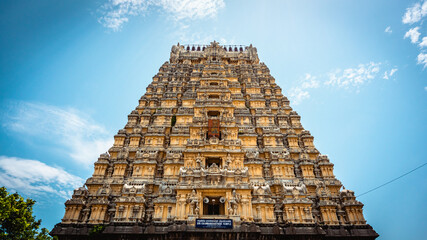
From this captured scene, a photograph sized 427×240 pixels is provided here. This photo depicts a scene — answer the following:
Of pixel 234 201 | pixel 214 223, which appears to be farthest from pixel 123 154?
pixel 234 201

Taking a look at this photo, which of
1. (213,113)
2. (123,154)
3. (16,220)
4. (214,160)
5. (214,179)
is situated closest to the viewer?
Answer: (16,220)

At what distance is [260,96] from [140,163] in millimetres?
18161

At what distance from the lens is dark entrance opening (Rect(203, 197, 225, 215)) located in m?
19.8

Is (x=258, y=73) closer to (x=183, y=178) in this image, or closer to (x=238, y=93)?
(x=238, y=93)

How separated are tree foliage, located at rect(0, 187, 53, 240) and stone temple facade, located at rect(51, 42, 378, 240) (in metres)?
1.61

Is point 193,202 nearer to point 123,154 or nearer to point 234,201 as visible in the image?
point 234,201

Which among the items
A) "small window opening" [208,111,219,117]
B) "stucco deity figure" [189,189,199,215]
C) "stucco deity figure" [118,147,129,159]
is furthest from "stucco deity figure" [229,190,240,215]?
"stucco deity figure" [118,147,129,159]

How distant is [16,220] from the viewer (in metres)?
16.3

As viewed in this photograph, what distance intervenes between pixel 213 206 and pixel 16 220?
15.0m

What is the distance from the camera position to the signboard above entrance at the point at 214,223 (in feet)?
54.4

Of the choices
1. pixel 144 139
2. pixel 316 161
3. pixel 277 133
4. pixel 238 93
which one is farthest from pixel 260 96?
pixel 144 139

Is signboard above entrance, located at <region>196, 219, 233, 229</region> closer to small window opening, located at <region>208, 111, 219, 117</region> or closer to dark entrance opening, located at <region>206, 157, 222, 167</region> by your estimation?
dark entrance opening, located at <region>206, 157, 222, 167</region>

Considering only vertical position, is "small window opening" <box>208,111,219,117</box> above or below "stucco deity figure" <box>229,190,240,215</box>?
above

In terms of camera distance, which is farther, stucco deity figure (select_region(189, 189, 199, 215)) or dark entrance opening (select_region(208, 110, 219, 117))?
dark entrance opening (select_region(208, 110, 219, 117))
